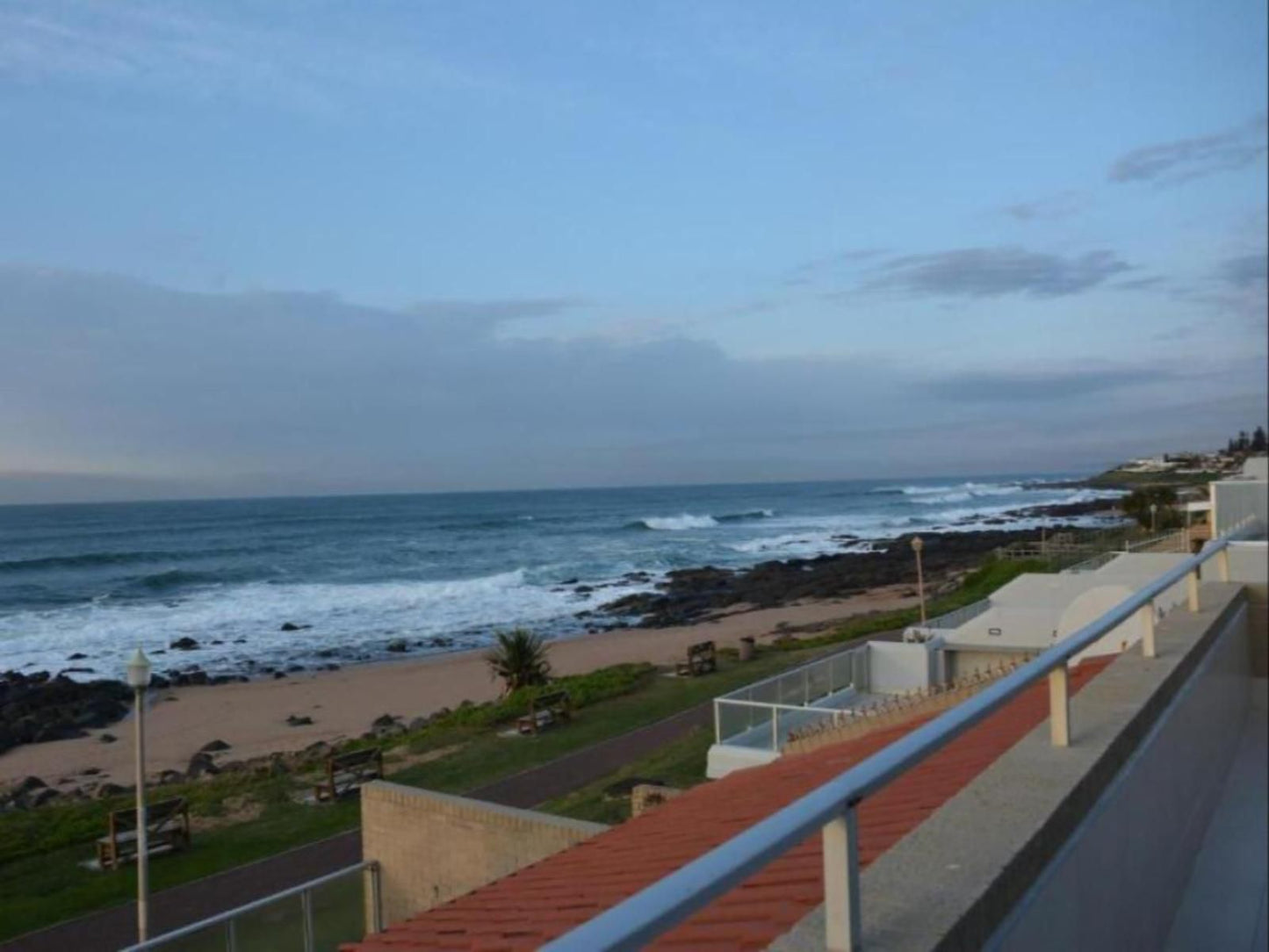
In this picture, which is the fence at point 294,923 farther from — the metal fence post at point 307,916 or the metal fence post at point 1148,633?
the metal fence post at point 1148,633

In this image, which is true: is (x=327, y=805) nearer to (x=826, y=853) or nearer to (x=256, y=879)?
(x=256, y=879)

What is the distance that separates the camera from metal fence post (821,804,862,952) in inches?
57.4

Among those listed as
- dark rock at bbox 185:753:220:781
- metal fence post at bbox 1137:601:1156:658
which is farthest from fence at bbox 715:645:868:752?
dark rock at bbox 185:753:220:781

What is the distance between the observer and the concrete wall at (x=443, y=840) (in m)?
7.59

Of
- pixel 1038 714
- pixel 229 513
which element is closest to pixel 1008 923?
pixel 1038 714

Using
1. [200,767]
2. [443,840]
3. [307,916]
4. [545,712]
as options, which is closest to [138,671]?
[307,916]

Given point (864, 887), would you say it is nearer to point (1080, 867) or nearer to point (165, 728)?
point (1080, 867)

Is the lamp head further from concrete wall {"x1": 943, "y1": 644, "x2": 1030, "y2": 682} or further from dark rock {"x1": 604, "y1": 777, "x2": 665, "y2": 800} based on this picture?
concrete wall {"x1": 943, "y1": 644, "x2": 1030, "y2": 682}

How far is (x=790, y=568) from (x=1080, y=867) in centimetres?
5514

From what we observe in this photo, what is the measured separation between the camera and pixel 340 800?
602 inches

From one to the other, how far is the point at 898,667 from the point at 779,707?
3.00 meters

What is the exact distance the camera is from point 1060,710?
8.85 feet

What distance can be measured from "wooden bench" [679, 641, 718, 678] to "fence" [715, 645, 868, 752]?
9481 mm

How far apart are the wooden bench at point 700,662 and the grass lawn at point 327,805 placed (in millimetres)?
580
